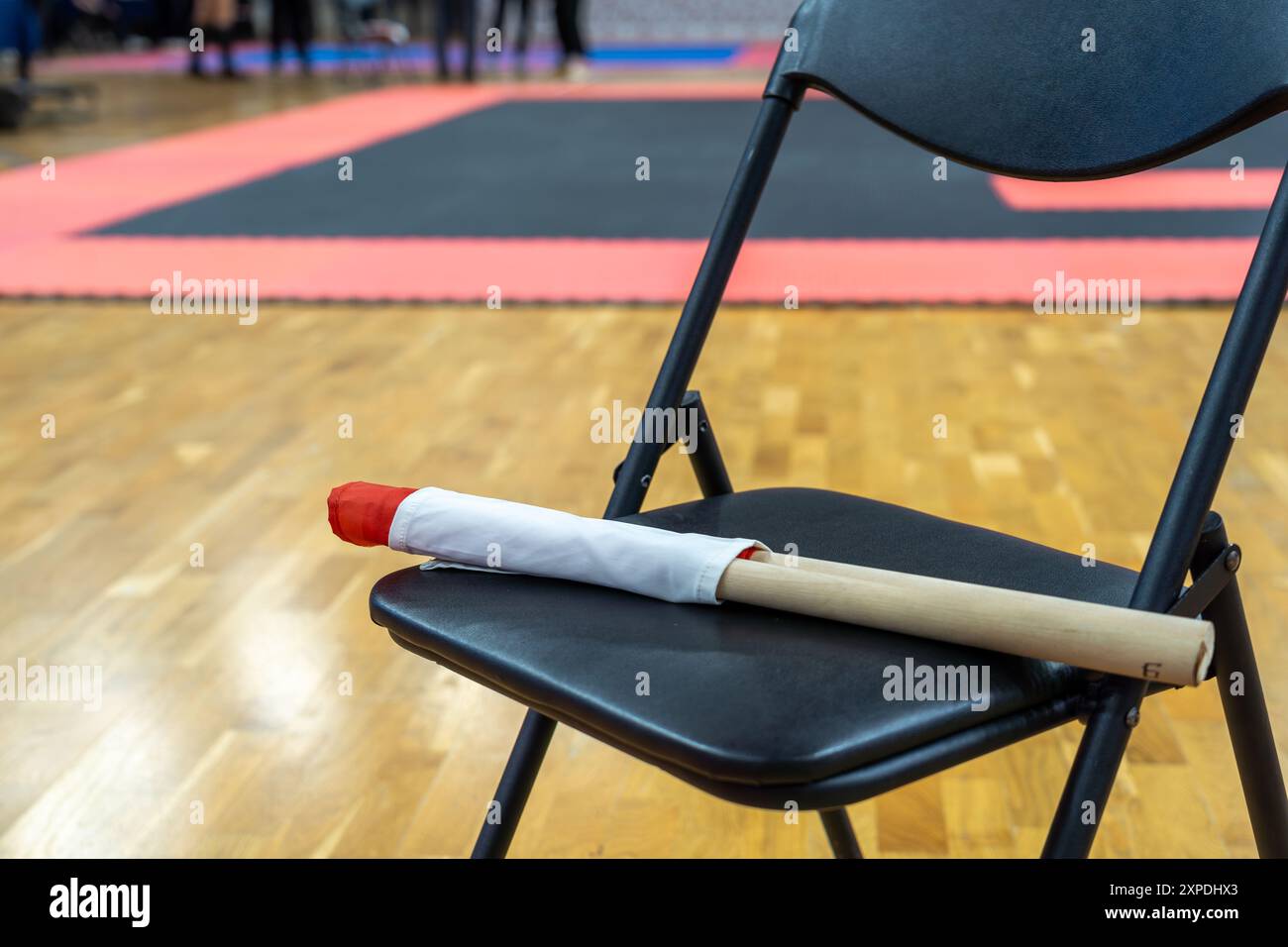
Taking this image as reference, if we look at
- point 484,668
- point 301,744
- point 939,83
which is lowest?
point 301,744

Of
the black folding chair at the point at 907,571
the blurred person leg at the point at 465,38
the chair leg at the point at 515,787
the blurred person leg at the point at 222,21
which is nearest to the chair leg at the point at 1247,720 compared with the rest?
the black folding chair at the point at 907,571

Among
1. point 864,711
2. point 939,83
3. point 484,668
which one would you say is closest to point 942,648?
point 864,711

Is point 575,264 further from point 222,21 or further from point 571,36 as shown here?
point 222,21

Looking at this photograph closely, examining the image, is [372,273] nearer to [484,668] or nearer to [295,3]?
[484,668]

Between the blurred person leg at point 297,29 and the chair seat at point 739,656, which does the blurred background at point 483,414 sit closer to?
the chair seat at point 739,656

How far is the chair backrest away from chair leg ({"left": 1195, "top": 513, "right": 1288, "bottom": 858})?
0.34 m

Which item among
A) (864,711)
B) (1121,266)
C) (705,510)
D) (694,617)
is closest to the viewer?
(864,711)

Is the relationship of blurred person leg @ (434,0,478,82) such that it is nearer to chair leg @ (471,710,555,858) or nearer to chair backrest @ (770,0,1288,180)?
chair backrest @ (770,0,1288,180)

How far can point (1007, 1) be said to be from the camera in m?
1.20

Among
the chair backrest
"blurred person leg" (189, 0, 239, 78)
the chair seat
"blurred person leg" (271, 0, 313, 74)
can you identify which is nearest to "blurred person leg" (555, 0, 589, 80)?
"blurred person leg" (271, 0, 313, 74)

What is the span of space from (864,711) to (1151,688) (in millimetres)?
203

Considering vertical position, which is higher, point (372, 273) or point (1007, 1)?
point (1007, 1)

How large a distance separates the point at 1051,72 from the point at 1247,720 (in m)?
0.51
